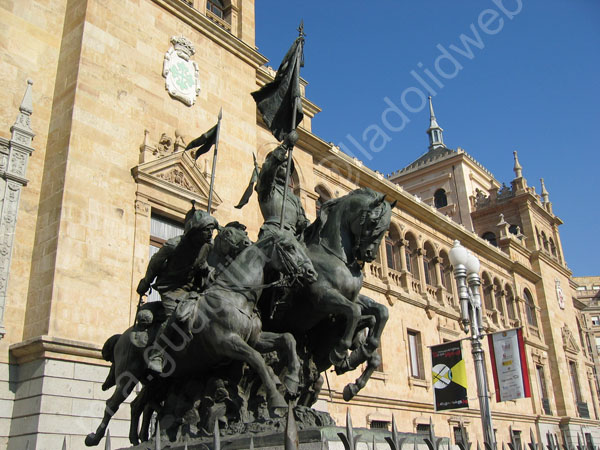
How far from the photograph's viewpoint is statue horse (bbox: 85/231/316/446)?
586 centimetres

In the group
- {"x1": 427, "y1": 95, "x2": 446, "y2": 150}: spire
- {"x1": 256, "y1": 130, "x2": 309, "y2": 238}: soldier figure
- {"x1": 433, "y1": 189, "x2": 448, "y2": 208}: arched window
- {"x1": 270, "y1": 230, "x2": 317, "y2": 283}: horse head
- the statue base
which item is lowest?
the statue base

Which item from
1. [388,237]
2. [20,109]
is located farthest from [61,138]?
[388,237]

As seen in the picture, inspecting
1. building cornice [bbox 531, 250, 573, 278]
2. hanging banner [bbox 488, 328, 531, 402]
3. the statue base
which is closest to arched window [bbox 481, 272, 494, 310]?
building cornice [bbox 531, 250, 573, 278]

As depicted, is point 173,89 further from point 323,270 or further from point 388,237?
point 388,237

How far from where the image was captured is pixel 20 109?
13578mm

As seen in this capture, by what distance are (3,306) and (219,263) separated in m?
7.48

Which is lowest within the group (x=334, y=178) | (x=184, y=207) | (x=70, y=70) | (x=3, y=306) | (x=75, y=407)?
(x=75, y=407)

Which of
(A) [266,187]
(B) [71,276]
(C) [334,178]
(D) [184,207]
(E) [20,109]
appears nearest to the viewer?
(A) [266,187]

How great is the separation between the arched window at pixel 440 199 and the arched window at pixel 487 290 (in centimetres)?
1239

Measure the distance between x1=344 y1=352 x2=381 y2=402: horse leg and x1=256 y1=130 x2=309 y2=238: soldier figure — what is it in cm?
193

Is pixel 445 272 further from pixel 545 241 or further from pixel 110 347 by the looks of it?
pixel 110 347

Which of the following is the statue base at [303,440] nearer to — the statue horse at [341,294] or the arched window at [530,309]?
the statue horse at [341,294]

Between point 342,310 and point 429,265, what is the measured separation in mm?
24890

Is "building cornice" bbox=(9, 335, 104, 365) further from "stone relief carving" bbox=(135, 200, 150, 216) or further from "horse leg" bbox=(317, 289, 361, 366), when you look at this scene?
"horse leg" bbox=(317, 289, 361, 366)
